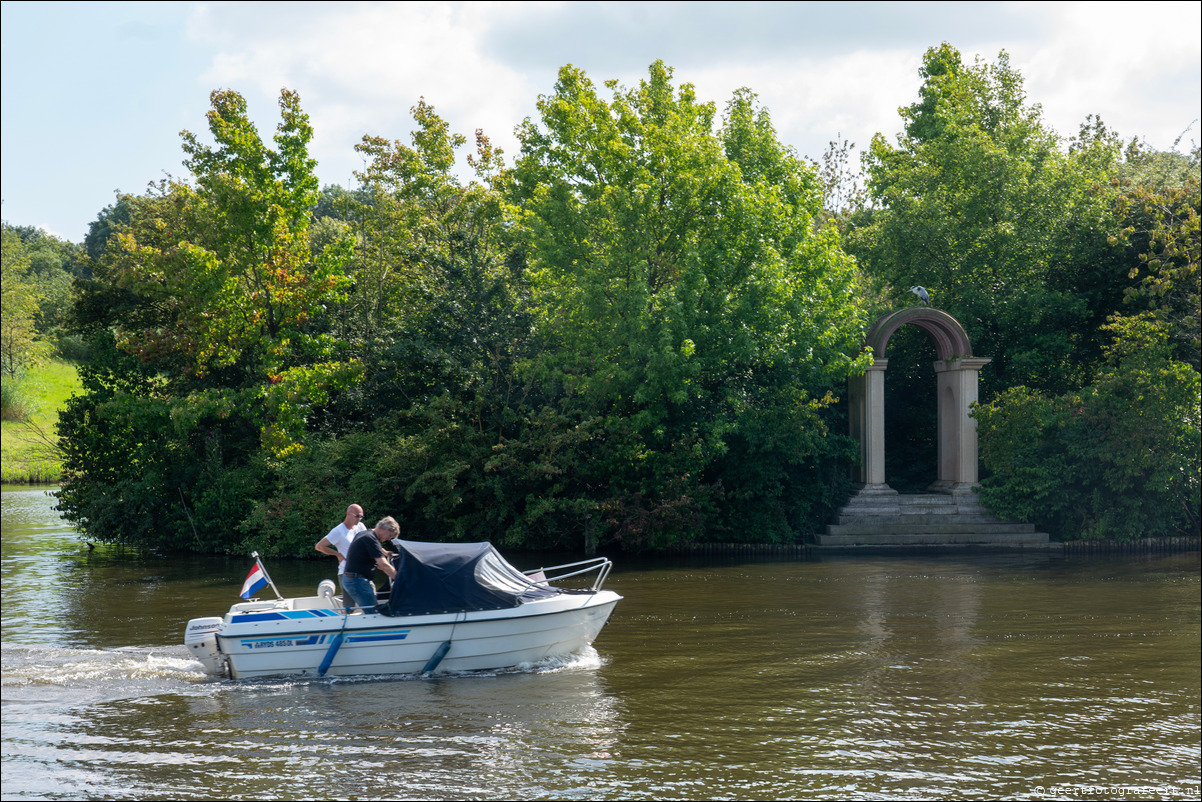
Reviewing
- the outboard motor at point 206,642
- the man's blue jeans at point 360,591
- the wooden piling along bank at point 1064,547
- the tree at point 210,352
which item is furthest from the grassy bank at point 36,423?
the man's blue jeans at point 360,591

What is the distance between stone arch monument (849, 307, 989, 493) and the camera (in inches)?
1131

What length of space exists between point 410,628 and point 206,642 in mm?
2574

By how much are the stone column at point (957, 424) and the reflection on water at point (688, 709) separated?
29.2 ft

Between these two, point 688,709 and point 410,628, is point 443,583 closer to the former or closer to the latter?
point 410,628

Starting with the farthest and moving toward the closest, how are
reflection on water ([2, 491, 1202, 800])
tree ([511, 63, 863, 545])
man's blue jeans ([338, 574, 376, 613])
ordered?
tree ([511, 63, 863, 545]), man's blue jeans ([338, 574, 376, 613]), reflection on water ([2, 491, 1202, 800])

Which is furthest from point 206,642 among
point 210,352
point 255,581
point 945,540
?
point 945,540

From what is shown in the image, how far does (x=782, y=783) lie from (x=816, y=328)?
1920 centimetres

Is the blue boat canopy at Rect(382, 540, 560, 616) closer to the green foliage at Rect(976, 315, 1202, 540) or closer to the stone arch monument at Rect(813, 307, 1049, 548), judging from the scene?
the stone arch monument at Rect(813, 307, 1049, 548)

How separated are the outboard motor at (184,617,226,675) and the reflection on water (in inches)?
11.4

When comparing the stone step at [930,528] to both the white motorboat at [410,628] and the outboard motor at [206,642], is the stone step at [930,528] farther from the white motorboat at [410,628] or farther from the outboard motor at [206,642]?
the outboard motor at [206,642]

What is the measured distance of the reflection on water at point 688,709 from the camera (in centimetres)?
962

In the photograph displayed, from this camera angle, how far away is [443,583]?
14.0 metres

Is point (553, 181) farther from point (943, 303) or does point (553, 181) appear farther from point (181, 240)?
point (943, 303)

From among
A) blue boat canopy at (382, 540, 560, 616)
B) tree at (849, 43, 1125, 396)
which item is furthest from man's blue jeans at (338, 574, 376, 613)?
tree at (849, 43, 1125, 396)
